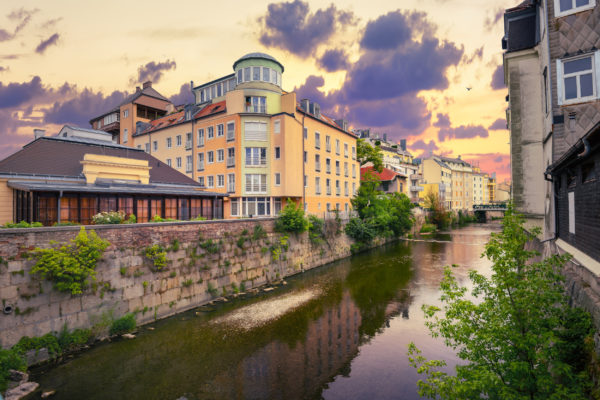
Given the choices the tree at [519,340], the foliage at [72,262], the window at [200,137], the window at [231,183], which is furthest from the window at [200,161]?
the tree at [519,340]

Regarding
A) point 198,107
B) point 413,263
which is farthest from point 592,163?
point 198,107

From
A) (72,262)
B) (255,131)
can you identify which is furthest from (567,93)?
(255,131)

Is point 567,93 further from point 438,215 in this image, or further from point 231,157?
point 438,215

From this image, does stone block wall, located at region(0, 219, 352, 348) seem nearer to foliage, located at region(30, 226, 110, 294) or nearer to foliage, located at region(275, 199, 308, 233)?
foliage, located at region(30, 226, 110, 294)

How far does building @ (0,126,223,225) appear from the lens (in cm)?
1872

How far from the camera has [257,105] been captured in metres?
35.7

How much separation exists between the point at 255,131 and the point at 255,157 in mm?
2893

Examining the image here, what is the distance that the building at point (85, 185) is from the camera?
18.7 metres

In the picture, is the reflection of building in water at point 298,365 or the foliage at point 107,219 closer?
the reflection of building in water at point 298,365

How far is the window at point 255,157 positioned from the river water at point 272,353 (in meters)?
16.7

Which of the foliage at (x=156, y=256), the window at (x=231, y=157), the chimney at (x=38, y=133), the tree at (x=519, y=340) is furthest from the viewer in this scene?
the window at (x=231, y=157)

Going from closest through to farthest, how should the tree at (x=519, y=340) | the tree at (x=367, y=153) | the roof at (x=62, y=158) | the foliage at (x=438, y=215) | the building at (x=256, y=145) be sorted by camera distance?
1. the tree at (x=519, y=340)
2. the roof at (x=62, y=158)
3. the building at (x=256, y=145)
4. the tree at (x=367, y=153)
5. the foliage at (x=438, y=215)

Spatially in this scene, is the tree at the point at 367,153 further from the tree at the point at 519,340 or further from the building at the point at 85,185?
the tree at the point at 519,340

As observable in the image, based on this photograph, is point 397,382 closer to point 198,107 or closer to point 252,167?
point 252,167
